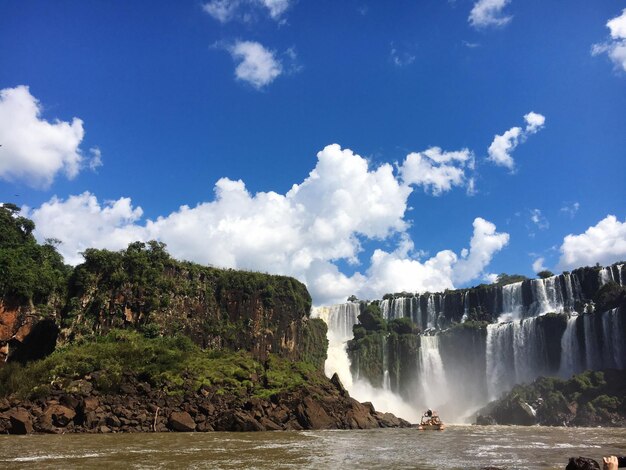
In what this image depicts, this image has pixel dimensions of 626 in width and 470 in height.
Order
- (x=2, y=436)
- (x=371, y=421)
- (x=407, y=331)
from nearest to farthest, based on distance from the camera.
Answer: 1. (x=2, y=436)
2. (x=371, y=421)
3. (x=407, y=331)

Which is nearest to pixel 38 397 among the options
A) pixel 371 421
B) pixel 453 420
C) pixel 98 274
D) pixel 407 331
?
pixel 98 274

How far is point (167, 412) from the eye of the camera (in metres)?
35.1

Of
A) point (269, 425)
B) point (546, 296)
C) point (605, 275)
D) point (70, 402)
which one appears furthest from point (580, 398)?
point (70, 402)

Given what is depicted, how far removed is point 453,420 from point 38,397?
4761 centimetres

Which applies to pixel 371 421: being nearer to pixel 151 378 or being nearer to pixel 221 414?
pixel 221 414

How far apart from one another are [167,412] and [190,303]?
67.4ft

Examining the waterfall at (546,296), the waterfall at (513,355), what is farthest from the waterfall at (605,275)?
the waterfall at (513,355)

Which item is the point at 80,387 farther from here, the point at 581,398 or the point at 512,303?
the point at 512,303

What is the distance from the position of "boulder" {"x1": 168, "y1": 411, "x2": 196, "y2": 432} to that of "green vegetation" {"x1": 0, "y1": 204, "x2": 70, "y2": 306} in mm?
19397

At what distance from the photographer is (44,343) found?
4712 cm

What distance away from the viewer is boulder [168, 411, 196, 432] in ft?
110

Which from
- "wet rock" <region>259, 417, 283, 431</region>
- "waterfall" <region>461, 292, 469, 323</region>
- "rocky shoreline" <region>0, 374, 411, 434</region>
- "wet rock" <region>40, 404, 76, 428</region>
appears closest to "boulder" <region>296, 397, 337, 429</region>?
"rocky shoreline" <region>0, 374, 411, 434</region>

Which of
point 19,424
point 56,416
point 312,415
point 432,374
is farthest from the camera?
point 432,374

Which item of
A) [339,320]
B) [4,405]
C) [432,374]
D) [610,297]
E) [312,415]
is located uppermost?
[339,320]
